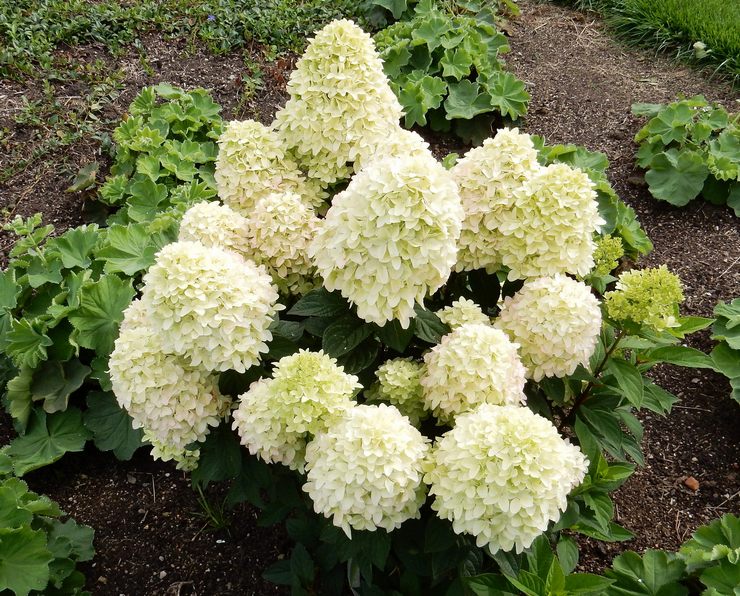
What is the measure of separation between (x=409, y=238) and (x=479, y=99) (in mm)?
3023

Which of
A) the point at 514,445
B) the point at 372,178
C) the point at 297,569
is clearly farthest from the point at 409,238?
the point at 297,569

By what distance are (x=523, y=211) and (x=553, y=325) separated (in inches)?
12.3

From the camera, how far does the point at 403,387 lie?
181 cm

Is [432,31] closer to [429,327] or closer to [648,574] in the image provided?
[429,327]

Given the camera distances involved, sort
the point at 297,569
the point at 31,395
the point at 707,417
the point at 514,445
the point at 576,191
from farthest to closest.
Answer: the point at 707,417
the point at 31,395
the point at 297,569
the point at 576,191
the point at 514,445

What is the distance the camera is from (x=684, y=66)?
5004 mm

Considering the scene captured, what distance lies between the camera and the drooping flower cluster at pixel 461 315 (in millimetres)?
1888

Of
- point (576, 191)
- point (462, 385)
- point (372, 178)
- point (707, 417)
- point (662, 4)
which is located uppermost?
point (372, 178)

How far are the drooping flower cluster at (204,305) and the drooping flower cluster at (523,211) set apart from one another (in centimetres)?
64

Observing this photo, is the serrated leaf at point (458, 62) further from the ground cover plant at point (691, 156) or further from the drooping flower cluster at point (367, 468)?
the drooping flower cluster at point (367, 468)

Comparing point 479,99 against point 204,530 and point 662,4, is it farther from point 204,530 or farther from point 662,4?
point 204,530

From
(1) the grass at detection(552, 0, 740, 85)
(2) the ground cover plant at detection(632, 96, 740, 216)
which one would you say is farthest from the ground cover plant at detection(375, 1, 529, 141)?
(1) the grass at detection(552, 0, 740, 85)

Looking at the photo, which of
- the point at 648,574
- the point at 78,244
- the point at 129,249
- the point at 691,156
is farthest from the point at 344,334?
the point at 691,156

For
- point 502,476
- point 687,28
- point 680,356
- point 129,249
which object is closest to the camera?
point 502,476
